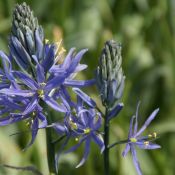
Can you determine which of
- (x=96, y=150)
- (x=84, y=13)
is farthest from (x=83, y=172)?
(x=84, y=13)

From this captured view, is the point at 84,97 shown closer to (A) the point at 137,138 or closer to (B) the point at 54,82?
(B) the point at 54,82

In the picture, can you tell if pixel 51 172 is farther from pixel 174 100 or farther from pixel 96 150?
pixel 174 100

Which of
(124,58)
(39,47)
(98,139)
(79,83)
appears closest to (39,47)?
(39,47)

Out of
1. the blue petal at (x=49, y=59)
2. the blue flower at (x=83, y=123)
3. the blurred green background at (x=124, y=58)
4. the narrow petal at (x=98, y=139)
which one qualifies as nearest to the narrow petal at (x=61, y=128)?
the blue flower at (x=83, y=123)

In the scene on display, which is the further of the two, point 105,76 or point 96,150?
point 96,150

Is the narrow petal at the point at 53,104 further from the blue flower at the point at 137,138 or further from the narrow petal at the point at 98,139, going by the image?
the blue flower at the point at 137,138
